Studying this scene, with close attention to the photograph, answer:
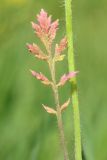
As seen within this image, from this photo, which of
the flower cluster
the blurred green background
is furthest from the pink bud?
the blurred green background

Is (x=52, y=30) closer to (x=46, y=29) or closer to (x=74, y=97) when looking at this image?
(x=46, y=29)

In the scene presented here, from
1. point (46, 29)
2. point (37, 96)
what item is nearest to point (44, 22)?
point (46, 29)

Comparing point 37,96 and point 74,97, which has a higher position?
point 37,96

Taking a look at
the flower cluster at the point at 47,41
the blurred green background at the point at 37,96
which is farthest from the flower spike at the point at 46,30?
the blurred green background at the point at 37,96

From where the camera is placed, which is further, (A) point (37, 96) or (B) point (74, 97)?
(A) point (37, 96)

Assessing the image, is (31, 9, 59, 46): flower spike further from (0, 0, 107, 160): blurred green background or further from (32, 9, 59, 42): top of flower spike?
(0, 0, 107, 160): blurred green background

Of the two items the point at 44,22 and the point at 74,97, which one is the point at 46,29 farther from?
the point at 74,97

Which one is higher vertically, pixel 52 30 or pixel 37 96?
pixel 37 96

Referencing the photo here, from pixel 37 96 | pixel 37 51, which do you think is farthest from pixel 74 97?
pixel 37 96

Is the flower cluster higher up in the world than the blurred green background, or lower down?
lower down
